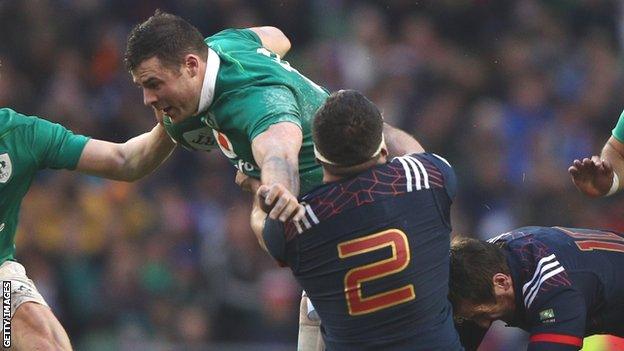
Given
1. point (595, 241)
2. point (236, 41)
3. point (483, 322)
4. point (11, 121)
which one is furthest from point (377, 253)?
point (11, 121)

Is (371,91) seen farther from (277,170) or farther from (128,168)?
(277,170)

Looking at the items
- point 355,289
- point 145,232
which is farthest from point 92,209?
point 355,289

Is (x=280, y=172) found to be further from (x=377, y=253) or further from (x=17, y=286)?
(x=17, y=286)

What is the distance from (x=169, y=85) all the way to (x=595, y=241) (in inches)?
82.2

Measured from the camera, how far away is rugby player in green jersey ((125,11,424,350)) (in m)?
5.58

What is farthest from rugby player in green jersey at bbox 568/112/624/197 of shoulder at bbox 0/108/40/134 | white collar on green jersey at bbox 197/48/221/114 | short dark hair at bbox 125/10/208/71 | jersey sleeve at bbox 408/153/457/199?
shoulder at bbox 0/108/40/134

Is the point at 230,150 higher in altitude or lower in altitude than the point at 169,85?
lower

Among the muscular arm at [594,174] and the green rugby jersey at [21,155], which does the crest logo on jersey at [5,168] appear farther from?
the muscular arm at [594,174]

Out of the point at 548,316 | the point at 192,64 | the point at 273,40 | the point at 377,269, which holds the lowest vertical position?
the point at 548,316

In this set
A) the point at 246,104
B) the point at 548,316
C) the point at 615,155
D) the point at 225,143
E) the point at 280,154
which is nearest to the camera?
the point at 280,154

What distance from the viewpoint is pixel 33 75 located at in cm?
1239

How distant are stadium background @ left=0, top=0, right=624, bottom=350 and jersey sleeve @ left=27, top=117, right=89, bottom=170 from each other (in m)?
4.10

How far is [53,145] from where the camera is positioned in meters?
6.38

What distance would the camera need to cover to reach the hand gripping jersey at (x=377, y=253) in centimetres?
518
